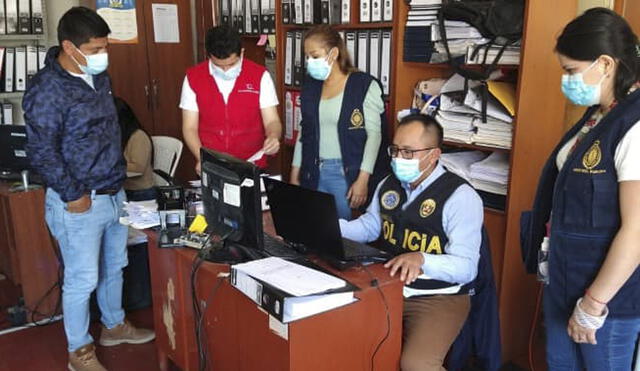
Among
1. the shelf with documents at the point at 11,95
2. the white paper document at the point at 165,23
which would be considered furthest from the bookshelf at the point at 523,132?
the shelf with documents at the point at 11,95

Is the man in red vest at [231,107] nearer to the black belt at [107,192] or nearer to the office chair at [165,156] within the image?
the black belt at [107,192]

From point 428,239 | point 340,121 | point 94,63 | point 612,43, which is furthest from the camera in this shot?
point 340,121

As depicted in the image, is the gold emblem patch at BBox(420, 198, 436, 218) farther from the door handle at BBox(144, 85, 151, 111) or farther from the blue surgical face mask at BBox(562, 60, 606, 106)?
the door handle at BBox(144, 85, 151, 111)

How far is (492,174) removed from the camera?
2.53 m

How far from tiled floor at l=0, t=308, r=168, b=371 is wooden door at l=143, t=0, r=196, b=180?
187 centimetres

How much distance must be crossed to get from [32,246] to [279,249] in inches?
66.5

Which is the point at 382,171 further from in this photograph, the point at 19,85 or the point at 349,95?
the point at 19,85

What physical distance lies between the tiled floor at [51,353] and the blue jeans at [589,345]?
66.2 inches

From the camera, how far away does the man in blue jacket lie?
84.8 inches

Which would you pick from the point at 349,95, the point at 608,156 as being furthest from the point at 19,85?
the point at 608,156

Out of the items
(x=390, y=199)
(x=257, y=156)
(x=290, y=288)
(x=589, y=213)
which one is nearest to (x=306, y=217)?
(x=290, y=288)

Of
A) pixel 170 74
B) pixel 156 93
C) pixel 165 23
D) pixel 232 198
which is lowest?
pixel 232 198

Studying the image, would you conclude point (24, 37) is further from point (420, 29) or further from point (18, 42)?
point (420, 29)

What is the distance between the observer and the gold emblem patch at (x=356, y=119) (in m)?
2.60
